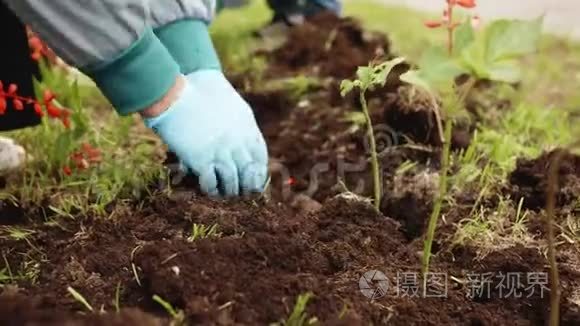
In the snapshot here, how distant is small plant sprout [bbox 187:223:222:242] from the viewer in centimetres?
137

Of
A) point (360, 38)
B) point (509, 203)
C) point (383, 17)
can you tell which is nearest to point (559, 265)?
point (509, 203)

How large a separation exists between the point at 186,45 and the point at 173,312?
0.75 m

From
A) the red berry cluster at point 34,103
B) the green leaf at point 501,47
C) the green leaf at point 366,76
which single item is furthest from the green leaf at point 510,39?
the red berry cluster at point 34,103

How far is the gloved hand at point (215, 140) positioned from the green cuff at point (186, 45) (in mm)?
96

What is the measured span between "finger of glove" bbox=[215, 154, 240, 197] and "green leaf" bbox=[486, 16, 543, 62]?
627 mm

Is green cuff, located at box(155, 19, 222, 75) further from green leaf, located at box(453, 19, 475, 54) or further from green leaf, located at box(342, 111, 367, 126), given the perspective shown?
green leaf, located at box(453, 19, 475, 54)

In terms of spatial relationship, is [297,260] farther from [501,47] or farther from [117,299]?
[501,47]

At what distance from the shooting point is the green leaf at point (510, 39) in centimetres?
106

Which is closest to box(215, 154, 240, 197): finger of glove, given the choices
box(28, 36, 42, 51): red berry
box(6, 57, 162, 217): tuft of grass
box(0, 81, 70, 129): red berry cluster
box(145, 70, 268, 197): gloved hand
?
box(145, 70, 268, 197): gloved hand

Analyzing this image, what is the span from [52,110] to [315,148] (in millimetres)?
656

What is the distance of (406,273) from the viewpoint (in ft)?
4.41

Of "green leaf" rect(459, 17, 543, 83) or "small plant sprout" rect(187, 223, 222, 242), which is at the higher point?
"green leaf" rect(459, 17, 543, 83)

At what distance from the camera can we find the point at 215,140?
62.8 inches

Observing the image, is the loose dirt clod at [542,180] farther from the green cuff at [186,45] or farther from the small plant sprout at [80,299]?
the small plant sprout at [80,299]
